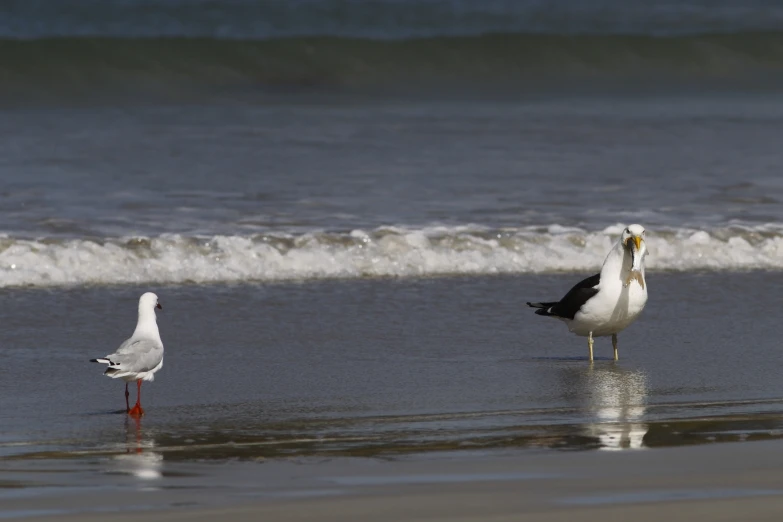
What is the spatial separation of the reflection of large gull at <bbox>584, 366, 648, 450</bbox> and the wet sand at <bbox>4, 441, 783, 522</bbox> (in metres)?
0.31

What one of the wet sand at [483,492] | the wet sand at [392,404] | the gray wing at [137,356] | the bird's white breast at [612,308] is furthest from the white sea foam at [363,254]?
the wet sand at [483,492]

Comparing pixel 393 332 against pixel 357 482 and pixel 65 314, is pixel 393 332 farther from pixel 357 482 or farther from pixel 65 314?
pixel 357 482

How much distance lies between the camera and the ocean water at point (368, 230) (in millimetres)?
6059

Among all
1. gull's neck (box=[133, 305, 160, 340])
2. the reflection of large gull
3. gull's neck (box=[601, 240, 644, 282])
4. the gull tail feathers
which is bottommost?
the reflection of large gull

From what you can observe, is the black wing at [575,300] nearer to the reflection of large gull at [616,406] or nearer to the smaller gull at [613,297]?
the smaller gull at [613,297]

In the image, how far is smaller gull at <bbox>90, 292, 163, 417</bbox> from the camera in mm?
6059

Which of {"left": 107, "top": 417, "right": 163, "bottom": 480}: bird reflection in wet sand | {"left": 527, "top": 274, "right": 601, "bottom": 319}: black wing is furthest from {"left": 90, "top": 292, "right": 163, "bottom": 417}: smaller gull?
{"left": 527, "top": 274, "right": 601, "bottom": 319}: black wing

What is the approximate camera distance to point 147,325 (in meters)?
6.53

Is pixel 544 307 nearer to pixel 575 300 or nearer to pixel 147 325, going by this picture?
pixel 575 300

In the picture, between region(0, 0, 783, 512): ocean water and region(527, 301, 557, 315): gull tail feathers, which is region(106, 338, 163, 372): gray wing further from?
region(527, 301, 557, 315): gull tail feathers

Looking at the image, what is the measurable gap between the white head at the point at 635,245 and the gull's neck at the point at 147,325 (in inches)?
105

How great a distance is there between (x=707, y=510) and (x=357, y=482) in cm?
121

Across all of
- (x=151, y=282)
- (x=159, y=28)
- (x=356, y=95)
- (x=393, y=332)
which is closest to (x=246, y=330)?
(x=393, y=332)

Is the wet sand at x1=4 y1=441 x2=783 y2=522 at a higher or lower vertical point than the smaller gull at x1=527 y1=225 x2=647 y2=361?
lower
